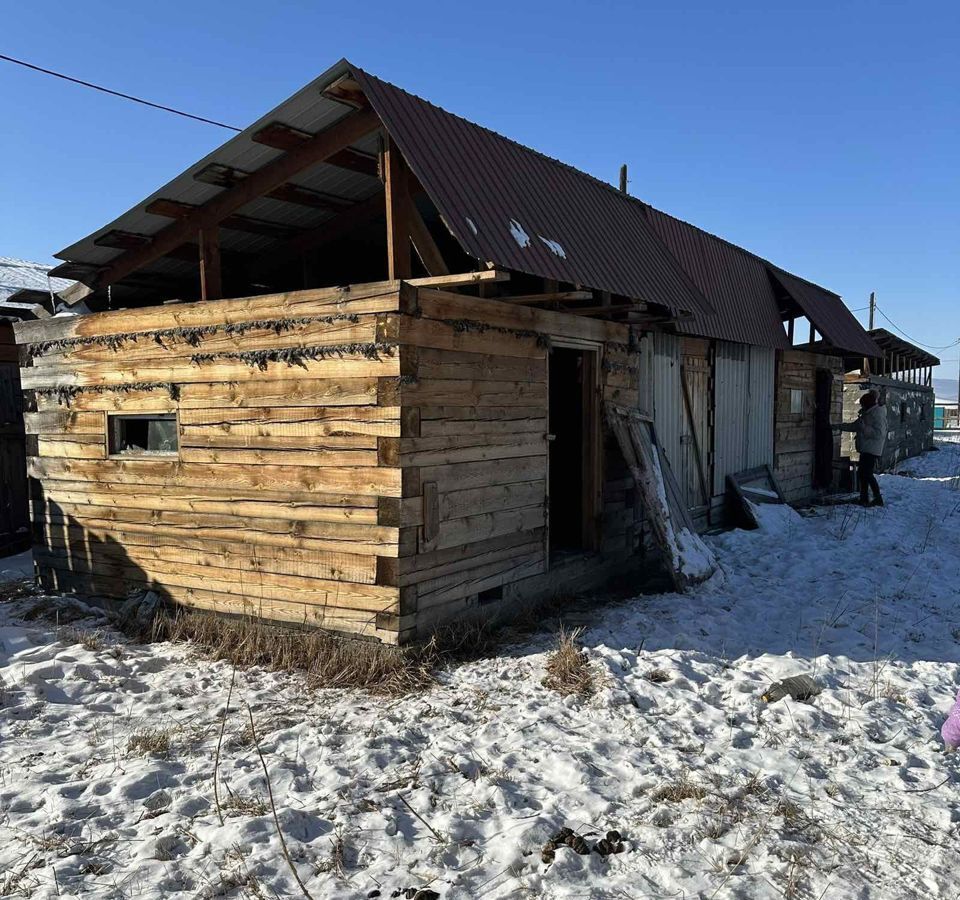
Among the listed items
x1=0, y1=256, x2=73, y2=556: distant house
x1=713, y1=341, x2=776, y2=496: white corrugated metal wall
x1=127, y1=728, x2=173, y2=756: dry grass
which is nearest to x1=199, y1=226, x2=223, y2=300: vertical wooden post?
x1=127, y1=728, x2=173, y2=756: dry grass

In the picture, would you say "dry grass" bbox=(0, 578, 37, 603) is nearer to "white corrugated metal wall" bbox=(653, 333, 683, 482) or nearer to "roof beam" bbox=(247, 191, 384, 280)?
"roof beam" bbox=(247, 191, 384, 280)

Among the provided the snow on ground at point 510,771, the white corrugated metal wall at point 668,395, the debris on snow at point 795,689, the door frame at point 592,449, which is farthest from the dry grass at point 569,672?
the white corrugated metal wall at point 668,395

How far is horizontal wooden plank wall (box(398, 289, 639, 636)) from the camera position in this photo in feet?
19.8

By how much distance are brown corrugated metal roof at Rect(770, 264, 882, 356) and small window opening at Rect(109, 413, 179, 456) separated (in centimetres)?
1171

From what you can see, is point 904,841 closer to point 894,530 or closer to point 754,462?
point 894,530

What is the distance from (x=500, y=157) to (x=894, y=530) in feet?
28.3

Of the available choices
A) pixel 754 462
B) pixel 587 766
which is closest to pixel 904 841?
pixel 587 766

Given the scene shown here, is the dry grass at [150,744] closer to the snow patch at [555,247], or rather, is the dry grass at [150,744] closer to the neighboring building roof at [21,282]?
the snow patch at [555,247]

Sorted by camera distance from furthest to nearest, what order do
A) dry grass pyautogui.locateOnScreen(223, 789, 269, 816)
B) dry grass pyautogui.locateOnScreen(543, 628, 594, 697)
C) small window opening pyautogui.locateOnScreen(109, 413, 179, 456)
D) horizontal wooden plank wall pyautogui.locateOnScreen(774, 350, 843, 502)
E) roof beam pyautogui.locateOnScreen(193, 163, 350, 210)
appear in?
horizontal wooden plank wall pyautogui.locateOnScreen(774, 350, 843, 502) < small window opening pyautogui.locateOnScreen(109, 413, 179, 456) < roof beam pyautogui.locateOnScreen(193, 163, 350, 210) < dry grass pyautogui.locateOnScreen(543, 628, 594, 697) < dry grass pyautogui.locateOnScreen(223, 789, 269, 816)

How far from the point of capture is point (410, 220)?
6113 mm

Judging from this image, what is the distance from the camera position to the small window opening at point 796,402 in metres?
14.9

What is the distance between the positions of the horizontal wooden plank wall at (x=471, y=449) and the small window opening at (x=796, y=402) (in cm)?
854

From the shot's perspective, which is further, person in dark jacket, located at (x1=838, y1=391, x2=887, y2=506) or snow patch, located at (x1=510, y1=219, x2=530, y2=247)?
person in dark jacket, located at (x1=838, y1=391, x2=887, y2=506)

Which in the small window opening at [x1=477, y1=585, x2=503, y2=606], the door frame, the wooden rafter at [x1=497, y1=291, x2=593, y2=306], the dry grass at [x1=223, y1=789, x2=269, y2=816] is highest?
the wooden rafter at [x1=497, y1=291, x2=593, y2=306]
